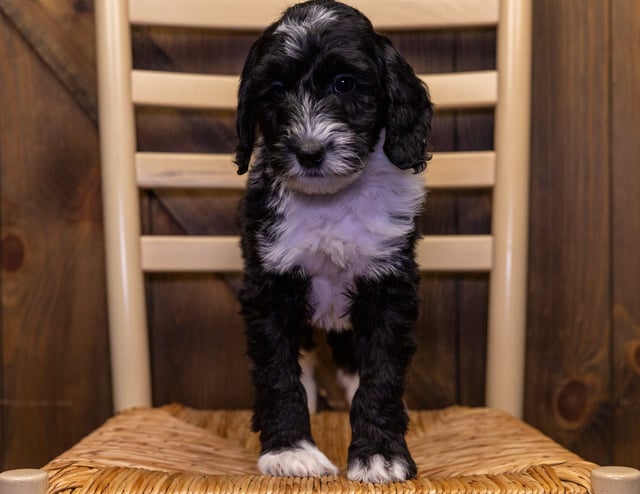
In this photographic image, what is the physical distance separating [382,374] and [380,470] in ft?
0.51

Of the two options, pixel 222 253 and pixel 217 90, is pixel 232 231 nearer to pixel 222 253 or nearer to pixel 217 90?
pixel 222 253

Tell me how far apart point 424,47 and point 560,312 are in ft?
2.24

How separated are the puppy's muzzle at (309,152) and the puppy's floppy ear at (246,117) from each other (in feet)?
0.59

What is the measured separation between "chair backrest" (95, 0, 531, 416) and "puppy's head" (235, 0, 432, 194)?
1.31ft

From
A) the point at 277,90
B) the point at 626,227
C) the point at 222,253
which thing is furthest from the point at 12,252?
the point at 626,227

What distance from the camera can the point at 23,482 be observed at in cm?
104

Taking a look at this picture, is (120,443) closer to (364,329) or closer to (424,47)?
(364,329)

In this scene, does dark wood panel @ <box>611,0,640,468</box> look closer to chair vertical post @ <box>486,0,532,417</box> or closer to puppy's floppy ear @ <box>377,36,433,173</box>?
chair vertical post @ <box>486,0,532,417</box>

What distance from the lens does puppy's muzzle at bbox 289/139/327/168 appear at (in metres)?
1.19

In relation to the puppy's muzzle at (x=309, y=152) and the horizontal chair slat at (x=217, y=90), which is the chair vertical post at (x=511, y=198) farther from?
the puppy's muzzle at (x=309, y=152)

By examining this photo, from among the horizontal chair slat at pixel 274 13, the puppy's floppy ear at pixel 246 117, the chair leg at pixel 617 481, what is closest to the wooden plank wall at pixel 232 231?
the horizontal chair slat at pixel 274 13

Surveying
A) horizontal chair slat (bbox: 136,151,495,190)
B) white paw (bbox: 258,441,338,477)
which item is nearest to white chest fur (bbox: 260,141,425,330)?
white paw (bbox: 258,441,338,477)

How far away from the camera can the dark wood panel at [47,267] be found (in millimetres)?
1922

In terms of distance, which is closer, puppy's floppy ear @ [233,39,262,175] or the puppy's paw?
the puppy's paw
